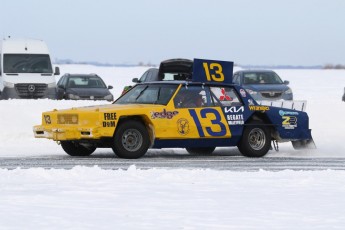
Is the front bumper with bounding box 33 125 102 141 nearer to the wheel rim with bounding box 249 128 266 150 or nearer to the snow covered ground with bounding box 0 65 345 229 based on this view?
the wheel rim with bounding box 249 128 266 150

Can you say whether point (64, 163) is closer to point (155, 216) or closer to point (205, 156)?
point (205, 156)

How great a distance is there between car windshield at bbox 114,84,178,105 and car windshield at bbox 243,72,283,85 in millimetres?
16641

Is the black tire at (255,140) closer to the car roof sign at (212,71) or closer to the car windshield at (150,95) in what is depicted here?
the car roof sign at (212,71)

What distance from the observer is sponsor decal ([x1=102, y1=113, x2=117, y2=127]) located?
17.6 metres

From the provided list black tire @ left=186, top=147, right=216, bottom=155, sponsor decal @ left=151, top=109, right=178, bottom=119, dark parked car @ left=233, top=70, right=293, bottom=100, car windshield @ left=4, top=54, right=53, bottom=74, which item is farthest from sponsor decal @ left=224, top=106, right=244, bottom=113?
car windshield @ left=4, top=54, right=53, bottom=74

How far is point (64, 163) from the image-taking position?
55.9 feet

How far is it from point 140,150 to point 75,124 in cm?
119

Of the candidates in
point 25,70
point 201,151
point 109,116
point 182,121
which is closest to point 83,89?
point 25,70

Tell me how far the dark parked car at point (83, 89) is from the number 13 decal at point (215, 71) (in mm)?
17931

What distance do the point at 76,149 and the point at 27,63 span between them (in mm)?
17487

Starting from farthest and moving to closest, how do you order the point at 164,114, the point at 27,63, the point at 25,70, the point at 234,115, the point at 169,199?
the point at 25,70 < the point at 27,63 < the point at 234,115 < the point at 164,114 < the point at 169,199

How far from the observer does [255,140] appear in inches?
→ 761

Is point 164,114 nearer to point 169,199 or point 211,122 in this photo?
point 211,122

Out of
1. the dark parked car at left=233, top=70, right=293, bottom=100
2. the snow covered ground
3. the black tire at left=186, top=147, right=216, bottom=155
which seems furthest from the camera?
the dark parked car at left=233, top=70, right=293, bottom=100
